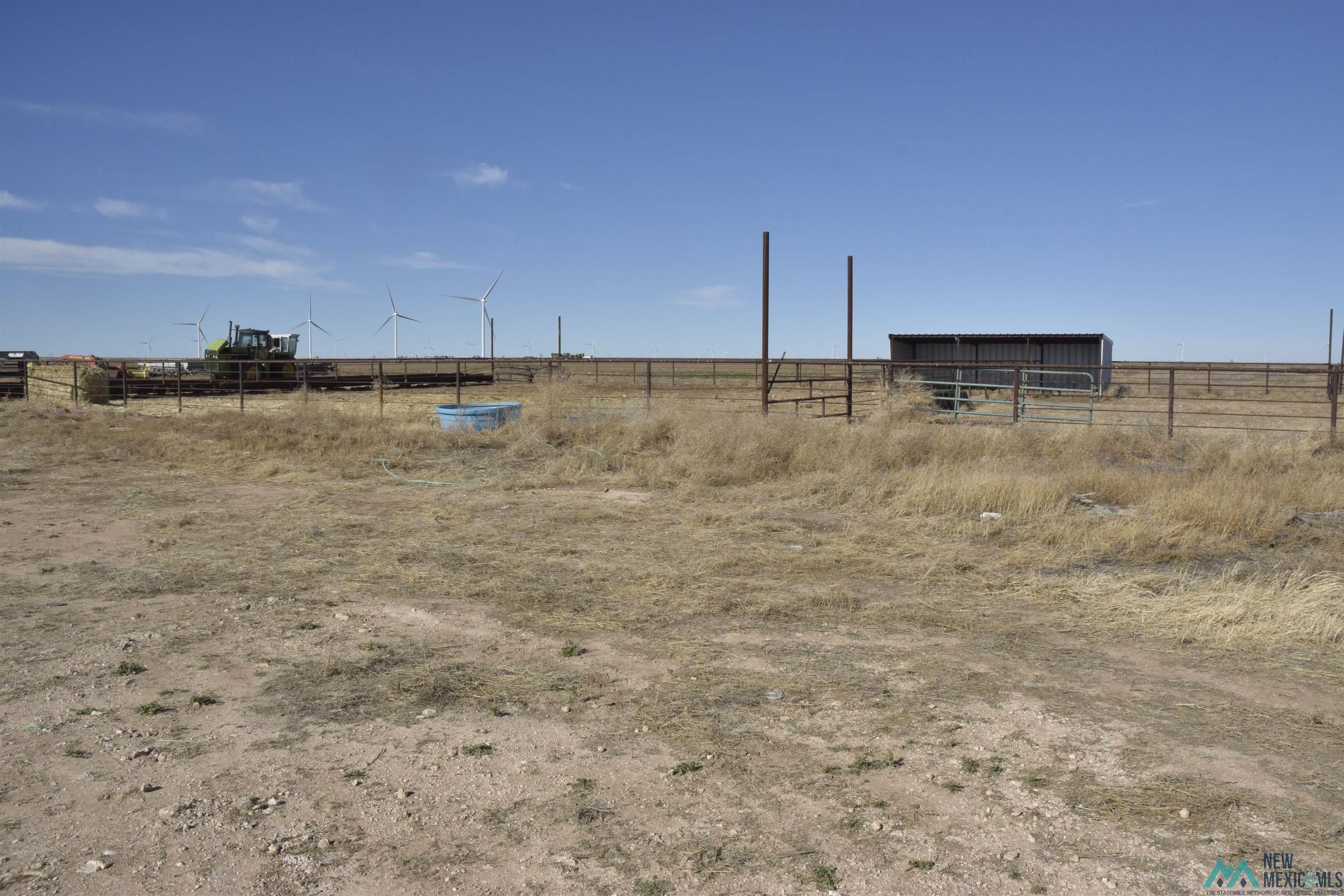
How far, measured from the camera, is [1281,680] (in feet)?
16.1

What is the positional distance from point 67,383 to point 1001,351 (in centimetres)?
3282

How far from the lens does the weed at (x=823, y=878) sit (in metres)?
3.03

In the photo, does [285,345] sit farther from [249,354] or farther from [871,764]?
[871,764]

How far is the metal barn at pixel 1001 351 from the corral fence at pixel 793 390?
0.91ft

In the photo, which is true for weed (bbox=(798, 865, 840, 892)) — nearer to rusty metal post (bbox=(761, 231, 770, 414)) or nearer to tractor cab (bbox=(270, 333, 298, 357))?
rusty metal post (bbox=(761, 231, 770, 414))

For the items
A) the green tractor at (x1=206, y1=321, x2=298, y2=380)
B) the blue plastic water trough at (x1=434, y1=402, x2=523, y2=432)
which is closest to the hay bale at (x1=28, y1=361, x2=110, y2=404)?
the green tractor at (x1=206, y1=321, x2=298, y2=380)

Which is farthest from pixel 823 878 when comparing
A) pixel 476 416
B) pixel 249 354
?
pixel 249 354

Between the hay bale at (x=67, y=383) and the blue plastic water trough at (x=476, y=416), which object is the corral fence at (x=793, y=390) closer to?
the hay bale at (x=67, y=383)

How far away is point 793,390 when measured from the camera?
36.3 meters

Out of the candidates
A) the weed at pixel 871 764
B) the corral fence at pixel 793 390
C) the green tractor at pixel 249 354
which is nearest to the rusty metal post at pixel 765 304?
the corral fence at pixel 793 390

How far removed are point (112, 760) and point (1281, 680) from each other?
5679 millimetres

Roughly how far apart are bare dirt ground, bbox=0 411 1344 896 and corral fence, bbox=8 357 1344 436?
388 inches

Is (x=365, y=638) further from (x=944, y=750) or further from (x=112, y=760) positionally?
(x=944, y=750)

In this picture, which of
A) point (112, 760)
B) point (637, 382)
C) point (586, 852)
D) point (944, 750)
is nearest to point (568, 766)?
→ point (586, 852)
